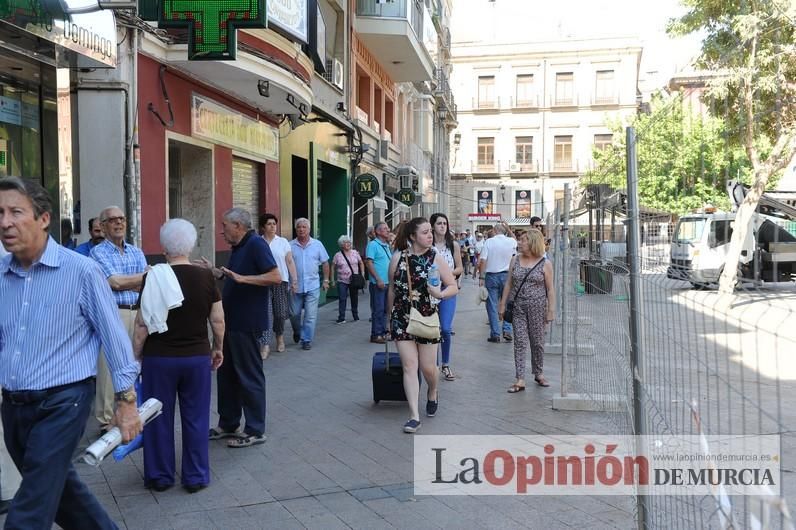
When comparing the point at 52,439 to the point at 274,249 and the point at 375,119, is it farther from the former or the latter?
the point at 375,119

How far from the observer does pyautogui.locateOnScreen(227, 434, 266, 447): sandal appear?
5828mm

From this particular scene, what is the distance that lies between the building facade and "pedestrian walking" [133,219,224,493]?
160 feet

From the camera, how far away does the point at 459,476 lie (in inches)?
202

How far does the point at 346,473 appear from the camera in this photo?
5184 millimetres

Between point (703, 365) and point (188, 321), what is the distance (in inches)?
126

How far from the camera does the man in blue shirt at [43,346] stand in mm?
3125

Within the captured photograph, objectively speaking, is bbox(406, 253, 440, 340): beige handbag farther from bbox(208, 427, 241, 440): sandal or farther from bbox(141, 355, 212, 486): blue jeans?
bbox(141, 355, 212, 486): blue jeans

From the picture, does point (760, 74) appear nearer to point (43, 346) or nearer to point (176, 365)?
point (43, 346)

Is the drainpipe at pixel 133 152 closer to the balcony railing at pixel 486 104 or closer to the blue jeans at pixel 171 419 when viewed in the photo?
the blue jeans at pixel 171 419

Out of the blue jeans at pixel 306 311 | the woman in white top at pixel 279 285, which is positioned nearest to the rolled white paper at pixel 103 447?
the woman in white top at pixel 279 285

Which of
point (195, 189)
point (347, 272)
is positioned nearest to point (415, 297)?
point (195, 189)

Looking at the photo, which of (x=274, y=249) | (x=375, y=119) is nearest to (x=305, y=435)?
(x=274, y=249)

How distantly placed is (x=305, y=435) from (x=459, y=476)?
5.12ft

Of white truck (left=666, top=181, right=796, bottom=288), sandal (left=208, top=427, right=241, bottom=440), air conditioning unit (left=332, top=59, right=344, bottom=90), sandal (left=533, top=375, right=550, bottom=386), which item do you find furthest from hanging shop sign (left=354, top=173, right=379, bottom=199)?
white truck (left=666, top=181, right=796, bottom=288)
